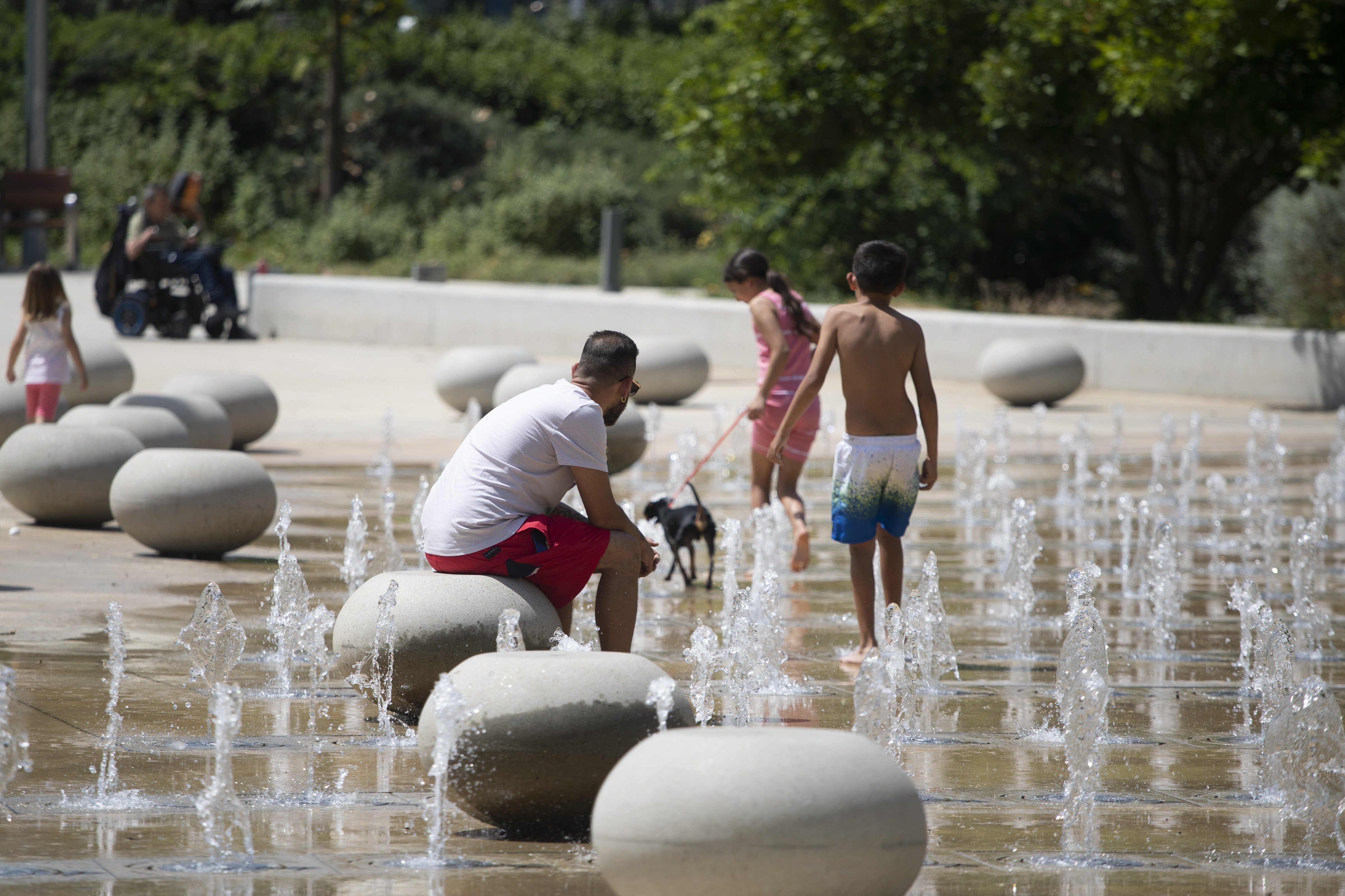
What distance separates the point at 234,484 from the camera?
956 centimetres

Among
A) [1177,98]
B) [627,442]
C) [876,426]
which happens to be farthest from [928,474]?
[1177,98]

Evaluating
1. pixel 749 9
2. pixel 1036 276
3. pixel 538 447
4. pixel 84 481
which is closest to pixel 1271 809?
pixel 538 447

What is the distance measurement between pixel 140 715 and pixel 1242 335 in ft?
57.1

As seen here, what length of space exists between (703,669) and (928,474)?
57.3 inches

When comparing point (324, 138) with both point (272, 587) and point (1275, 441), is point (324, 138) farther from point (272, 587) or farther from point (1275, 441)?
point (272, 587)

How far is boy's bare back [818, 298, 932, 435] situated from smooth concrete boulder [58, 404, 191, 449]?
18.8 ft

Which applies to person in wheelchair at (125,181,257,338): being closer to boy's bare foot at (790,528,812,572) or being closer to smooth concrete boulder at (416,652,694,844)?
boy's bare foot at (790,528,812,572)

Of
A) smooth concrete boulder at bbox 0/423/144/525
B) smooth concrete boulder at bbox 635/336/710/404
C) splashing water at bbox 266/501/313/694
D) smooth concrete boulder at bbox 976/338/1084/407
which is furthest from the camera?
smooth concrete boulder at bbox 976/338/1084/407

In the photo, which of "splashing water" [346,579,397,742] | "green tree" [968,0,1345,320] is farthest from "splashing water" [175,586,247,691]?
"green tree" [968,0,1345,320]

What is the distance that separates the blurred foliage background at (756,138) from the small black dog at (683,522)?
41.0 feet

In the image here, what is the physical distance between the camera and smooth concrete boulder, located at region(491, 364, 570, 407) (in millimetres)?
14852

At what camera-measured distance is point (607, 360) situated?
615 cm

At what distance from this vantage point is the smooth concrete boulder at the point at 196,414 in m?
12.7

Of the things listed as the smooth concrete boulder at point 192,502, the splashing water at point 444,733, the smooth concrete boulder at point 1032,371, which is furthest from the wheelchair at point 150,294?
the splashing water at point 444,733
